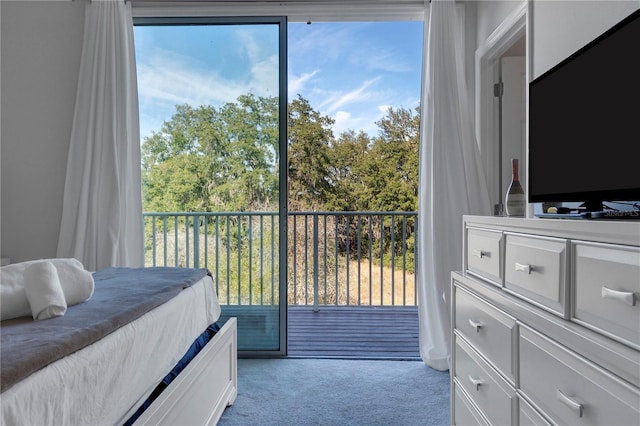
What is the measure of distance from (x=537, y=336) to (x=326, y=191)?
341cm

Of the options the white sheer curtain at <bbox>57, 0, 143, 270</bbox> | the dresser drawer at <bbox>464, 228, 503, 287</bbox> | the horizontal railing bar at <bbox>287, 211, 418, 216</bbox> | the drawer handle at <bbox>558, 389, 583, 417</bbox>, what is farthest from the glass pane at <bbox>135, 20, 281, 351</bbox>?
the drawer handle at <bbox>558, 389, 583, 417</bbox>

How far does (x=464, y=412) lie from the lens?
4.41ft

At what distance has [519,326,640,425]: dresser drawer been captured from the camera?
2.06 ft

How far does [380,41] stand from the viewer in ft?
13.6

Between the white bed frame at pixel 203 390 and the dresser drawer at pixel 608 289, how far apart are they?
1.13m

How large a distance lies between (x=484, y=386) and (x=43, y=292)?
4.60 ft

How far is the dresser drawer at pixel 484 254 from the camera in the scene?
3.80ft

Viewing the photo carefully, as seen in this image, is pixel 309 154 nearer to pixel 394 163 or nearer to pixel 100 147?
pixel 394 163

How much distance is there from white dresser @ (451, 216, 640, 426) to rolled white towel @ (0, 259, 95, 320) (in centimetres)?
132

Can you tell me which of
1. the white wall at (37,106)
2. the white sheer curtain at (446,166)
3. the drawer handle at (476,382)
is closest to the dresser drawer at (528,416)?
the drawer handle at (476,382)

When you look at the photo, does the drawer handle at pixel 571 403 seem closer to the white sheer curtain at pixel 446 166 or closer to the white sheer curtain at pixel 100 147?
the white sheer curtain at pixel 446 166

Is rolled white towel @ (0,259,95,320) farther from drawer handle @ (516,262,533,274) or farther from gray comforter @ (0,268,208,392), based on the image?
drawer handle @ (516,262,533,274)

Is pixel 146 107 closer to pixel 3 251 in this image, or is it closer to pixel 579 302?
pixel 3 251

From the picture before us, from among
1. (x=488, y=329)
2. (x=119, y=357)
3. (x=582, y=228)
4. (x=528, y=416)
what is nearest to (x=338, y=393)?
(x=488, y=329)
